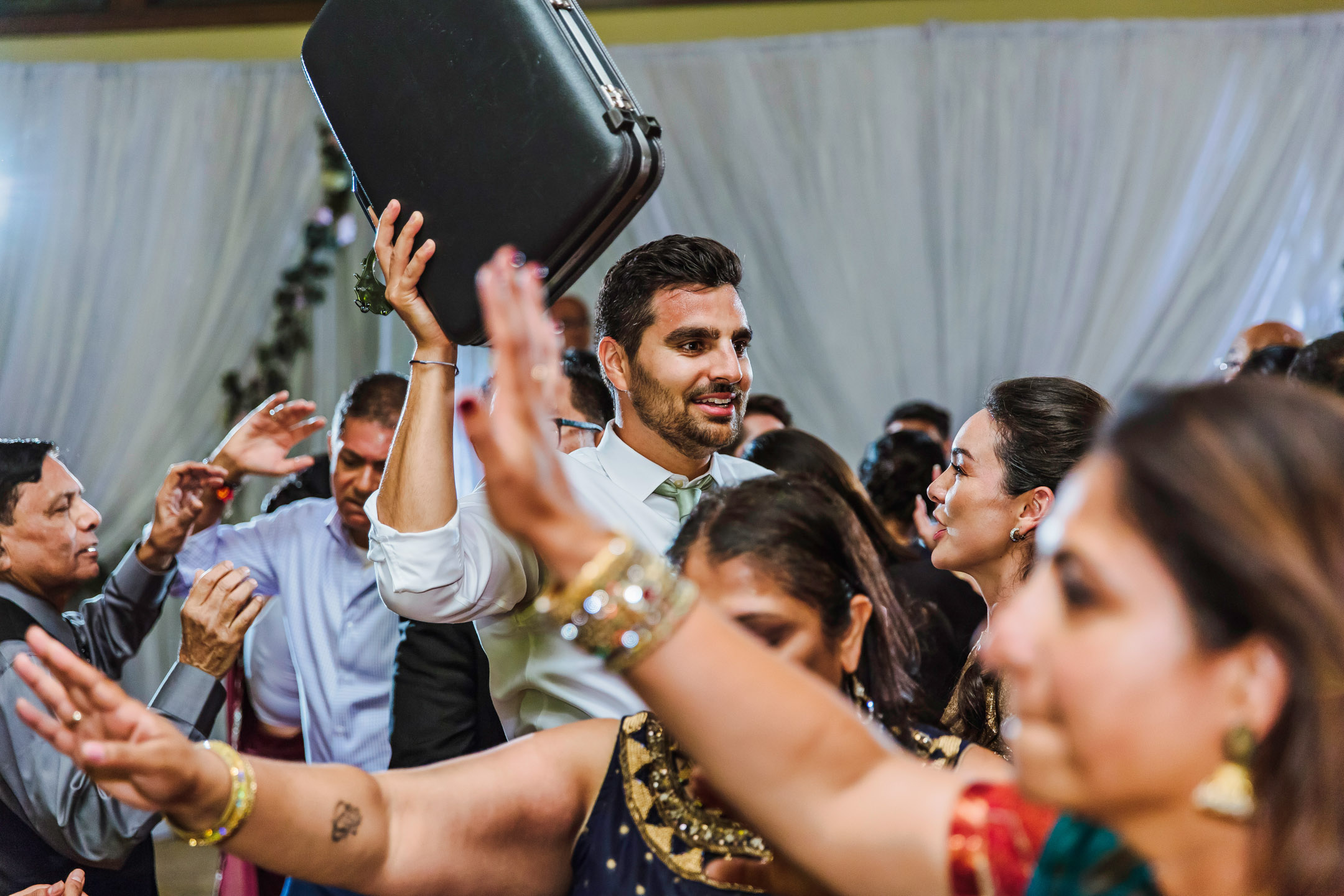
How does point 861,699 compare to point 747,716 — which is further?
point 861,699

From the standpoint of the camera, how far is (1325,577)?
0.71 metres

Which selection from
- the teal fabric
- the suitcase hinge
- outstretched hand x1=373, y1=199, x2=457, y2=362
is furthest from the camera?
outstretched hand x1=373, y1=199, x2=457, y2=362

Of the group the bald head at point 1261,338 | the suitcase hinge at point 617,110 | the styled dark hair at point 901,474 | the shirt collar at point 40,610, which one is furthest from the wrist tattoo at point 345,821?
the bald head at point 1261,338

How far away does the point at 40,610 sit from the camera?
210 cm

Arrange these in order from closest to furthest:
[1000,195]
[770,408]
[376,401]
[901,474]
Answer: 1. [376,401]
2. [901,474]
3. [770,408]
4. [1000,195]

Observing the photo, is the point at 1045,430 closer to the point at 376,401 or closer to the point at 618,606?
the point at 618,606

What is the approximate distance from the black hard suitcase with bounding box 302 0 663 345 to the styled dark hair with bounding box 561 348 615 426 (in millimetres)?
1033

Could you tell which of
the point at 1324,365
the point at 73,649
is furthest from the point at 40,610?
the point at 1324,365

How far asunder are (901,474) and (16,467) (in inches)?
75.9

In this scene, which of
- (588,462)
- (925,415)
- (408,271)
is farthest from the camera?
(925,415)

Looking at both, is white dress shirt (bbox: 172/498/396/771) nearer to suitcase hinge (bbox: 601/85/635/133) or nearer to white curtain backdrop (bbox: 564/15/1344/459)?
suitcase hinge (bbox: 601/85/635/133)

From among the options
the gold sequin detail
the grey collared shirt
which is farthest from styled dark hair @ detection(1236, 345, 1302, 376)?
the grey collared shirt

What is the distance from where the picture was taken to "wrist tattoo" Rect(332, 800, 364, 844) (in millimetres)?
1016

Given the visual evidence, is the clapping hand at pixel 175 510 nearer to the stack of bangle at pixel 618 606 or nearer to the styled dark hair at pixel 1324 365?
the stack of bangle at pixel 618 606
